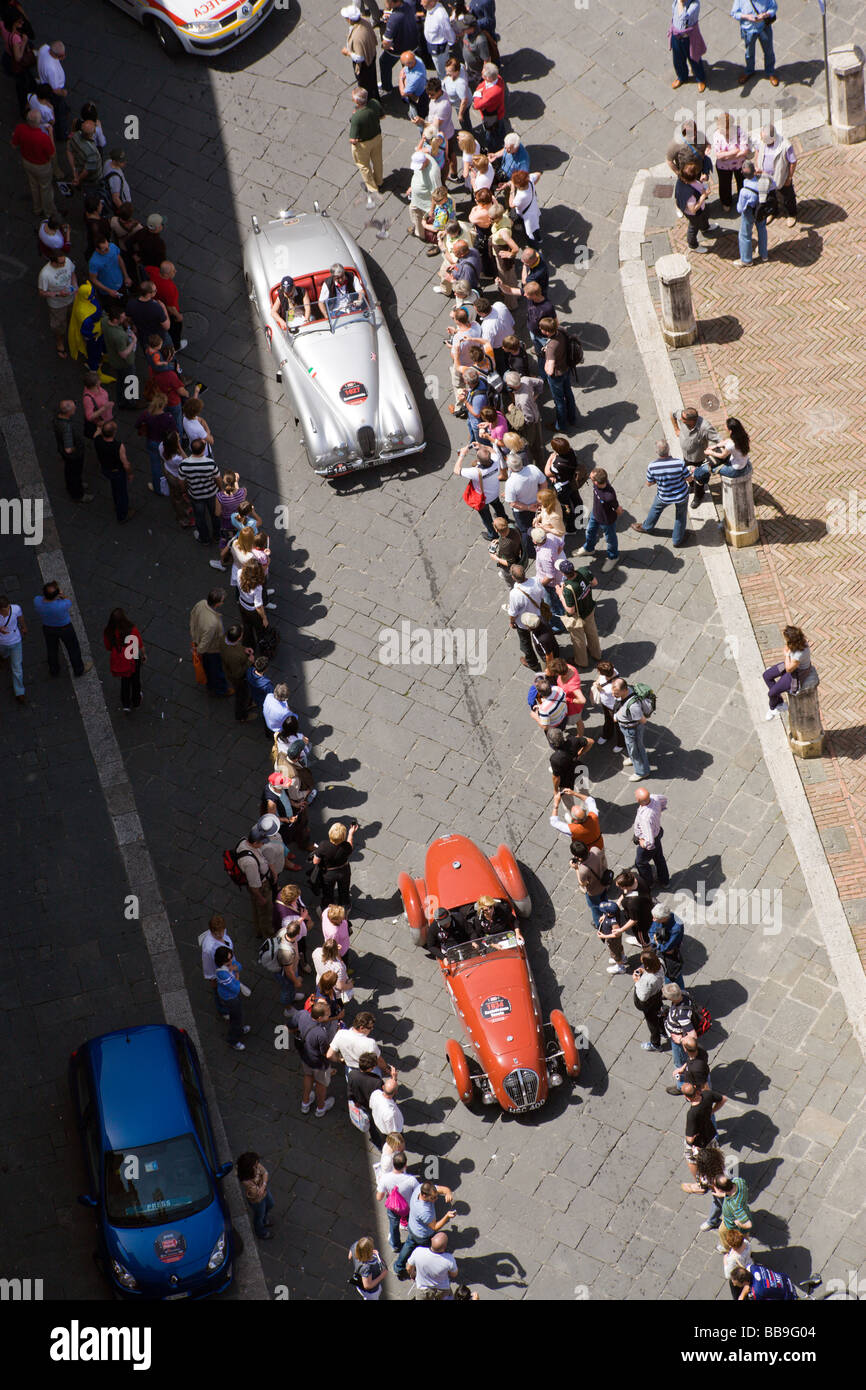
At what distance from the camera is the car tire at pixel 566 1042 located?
23016mm

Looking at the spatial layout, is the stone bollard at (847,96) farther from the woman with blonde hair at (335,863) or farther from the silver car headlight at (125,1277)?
the silver car headlight at (125,1277)

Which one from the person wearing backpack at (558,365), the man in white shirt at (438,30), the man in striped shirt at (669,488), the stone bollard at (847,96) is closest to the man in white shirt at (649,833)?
the man in striped shirt at (669,488)

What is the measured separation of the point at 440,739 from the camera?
25.7 m

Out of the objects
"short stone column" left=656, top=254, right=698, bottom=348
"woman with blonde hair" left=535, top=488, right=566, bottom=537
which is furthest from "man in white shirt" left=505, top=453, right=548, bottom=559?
"short stone column" left=656, top=254, right=698, bottom=348

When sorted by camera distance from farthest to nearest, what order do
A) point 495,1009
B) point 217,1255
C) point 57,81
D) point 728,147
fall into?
point 57,81
point 728,147
point 495,1009
point 217,1255

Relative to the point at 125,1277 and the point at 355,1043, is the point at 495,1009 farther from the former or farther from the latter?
the point at 125,1277

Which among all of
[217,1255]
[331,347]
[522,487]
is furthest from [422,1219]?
[331,347]

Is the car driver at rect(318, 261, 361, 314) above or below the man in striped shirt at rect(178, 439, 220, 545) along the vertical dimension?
above

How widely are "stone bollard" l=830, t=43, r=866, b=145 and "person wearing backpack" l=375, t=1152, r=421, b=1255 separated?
1535 cm

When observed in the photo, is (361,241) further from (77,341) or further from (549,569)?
(549,569)

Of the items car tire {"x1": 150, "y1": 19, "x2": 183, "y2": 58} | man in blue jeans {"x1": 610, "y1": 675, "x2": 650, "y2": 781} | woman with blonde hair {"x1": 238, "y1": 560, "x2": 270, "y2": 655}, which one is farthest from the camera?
car tire {"x1": 150, "y1": 19, "x2": 183, "y2": 58}

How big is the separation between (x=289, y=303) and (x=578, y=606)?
5.78m

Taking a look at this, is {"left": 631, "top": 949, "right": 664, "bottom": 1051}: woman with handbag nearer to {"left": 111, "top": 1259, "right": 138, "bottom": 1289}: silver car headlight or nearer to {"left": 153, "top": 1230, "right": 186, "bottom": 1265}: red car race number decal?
{"left": 153, "top": 1230, "right": 186, "bottom": 1265}: red car race number decal

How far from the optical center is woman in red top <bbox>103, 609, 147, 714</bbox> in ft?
82.3
